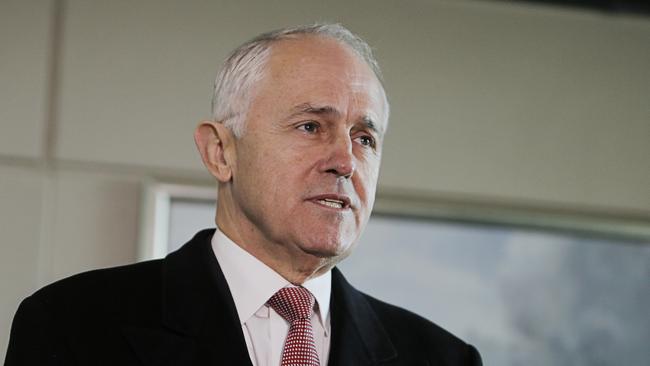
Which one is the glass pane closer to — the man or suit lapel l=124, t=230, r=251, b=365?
the man

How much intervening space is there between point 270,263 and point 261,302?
2.9 inches

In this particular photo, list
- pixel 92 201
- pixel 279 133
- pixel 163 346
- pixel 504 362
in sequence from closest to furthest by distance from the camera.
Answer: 1. pixel 163 346
2. pixel 279 133
3. pixel 92 201
4. pixel 504 362

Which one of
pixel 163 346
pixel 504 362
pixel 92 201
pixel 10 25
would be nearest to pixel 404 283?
pixel 504 362

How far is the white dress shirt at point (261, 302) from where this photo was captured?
1.85 metres

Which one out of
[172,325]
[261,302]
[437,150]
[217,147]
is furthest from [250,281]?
[437,150]

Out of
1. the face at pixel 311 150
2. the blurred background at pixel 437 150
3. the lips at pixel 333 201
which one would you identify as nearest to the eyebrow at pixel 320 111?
the face at pixel 311 150

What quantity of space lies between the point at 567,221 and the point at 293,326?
58.6 inches

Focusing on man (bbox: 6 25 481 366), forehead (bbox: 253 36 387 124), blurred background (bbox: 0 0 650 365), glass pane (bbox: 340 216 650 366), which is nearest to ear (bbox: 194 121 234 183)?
man (bbox: 6 25 481 366)

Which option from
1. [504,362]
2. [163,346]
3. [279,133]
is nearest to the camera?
[163,346]

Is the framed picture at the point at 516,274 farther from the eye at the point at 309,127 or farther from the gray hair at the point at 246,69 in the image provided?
the eye at the point at 309,127

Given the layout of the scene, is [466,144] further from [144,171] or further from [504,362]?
[144,171]

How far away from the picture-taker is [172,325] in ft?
5.98

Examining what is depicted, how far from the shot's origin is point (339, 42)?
202cm

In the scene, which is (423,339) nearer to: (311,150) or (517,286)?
(311,150)
